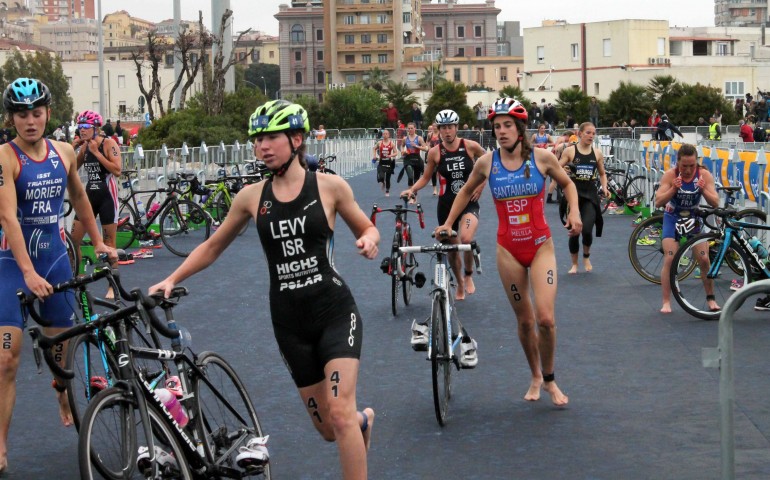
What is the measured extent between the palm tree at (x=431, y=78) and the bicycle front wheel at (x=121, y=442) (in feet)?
422

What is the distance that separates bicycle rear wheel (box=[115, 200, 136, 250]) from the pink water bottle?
45.7ft

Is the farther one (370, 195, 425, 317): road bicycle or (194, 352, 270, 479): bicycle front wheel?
(370, 195, 425, 317): road bicycle

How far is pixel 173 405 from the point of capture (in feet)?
18.8

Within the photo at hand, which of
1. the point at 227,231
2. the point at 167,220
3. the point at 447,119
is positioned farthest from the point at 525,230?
the point at 167,220

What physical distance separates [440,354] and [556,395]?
3.25ft

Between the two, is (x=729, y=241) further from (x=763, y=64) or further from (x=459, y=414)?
(x=763, y=64)

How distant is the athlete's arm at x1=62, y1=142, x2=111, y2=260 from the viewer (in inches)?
297

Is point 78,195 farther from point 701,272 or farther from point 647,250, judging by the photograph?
point 647,250

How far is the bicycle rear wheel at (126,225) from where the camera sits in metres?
19.5

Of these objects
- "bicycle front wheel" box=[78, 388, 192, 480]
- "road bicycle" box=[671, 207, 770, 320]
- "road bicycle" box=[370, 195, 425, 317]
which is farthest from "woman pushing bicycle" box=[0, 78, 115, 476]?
"road bicycle" box=[671, 207, 770, 320]

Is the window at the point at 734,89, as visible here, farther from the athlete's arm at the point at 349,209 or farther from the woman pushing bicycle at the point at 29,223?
the athlete's arm at the point at 349,209

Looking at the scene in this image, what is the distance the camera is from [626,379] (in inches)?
379

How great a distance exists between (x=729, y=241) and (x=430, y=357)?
5.10m

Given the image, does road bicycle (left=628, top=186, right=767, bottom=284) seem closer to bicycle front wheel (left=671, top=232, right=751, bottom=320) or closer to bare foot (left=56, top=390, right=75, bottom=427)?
bicycle front wheel (left=671, top=232, right=751, bottom=320)
